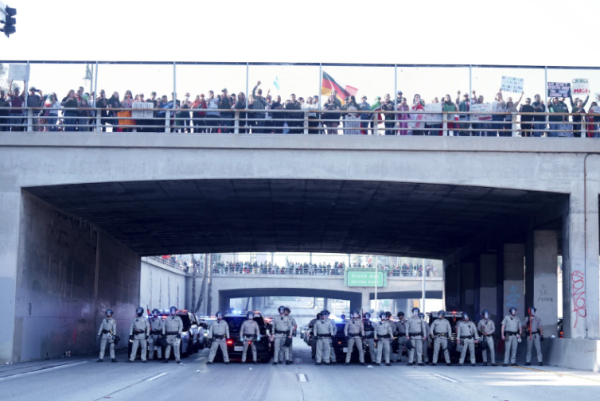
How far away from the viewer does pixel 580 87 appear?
2406 centimetres

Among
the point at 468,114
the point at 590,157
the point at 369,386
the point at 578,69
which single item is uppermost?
the point at 578,69

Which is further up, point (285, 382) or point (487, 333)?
point (487, 333)

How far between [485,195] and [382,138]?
13.6 feet

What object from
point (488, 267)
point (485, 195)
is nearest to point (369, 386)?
point (485, 195)

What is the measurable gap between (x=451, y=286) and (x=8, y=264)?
2779 cm

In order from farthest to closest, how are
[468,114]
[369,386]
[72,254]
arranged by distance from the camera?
[72,254]
[468,114]
[369,386]

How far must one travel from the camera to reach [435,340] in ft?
79.6

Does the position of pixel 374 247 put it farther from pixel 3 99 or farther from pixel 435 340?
pixel 3 99

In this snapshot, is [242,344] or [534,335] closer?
[534,335]

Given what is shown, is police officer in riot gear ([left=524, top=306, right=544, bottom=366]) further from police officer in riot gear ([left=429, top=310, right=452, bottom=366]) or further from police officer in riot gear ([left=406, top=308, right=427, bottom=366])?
police officer in riot gear ([left=406, top=308, right=427, bottom=366])

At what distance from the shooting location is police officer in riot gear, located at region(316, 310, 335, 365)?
2369cm

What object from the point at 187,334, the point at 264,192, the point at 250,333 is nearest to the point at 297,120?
the point at 264,192

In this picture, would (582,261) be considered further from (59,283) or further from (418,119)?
(59,283)

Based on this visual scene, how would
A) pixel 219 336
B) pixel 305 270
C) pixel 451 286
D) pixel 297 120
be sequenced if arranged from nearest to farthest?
pixel 297 120
pixel 219 336
pixel 451 286
pixel 305 270
